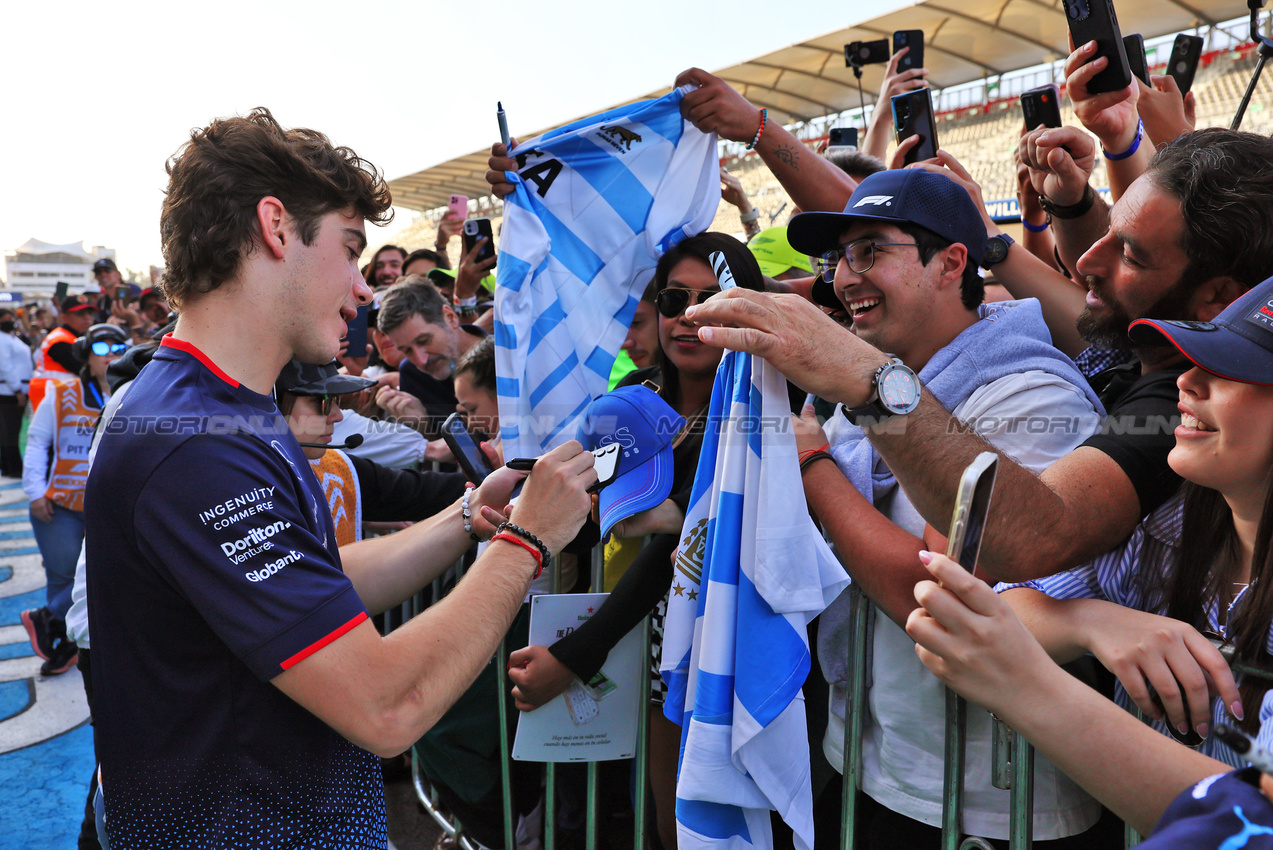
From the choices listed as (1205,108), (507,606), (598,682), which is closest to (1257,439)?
(507,606)

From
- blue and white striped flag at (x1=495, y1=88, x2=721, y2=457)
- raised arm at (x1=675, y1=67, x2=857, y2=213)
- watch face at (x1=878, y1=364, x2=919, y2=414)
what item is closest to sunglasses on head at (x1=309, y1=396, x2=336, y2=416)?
blue and white striped flag at (x1=495, y1=88, x2=721, y2=457)

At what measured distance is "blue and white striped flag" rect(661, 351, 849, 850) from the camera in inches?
67.4

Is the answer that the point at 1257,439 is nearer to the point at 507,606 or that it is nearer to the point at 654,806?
the point at 507,606

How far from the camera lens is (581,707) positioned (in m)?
2.26

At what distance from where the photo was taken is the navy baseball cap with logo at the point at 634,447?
6.75ft

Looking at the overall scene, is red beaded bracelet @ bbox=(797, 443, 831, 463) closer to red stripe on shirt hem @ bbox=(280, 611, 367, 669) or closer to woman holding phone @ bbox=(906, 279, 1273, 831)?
woman holding phone @ bbox=(906, 279, 1273, 831)

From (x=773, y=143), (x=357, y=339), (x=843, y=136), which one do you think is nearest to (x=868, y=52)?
(x=843, y=136)

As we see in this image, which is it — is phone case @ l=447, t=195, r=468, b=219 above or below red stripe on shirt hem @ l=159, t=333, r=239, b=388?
above

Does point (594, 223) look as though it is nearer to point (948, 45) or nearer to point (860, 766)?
point (860, 766)

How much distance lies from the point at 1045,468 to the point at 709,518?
72cm

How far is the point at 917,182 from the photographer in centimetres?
211

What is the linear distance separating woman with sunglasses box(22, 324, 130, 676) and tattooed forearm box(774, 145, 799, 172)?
188 inches

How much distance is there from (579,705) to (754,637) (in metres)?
0.74

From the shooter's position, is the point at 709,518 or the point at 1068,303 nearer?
the point at 709,518
